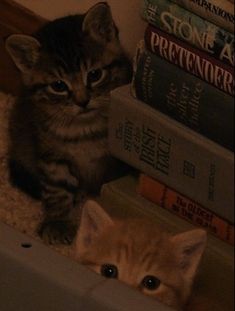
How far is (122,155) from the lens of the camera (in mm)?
1398

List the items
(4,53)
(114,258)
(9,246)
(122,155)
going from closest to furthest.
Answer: (9,246)
(114,258)
(122,155)
(4,53)

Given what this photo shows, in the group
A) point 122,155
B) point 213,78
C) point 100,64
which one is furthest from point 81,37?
point 213,78

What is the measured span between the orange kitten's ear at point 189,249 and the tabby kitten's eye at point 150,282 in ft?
0.17

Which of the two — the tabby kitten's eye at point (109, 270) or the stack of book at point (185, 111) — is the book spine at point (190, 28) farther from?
the tabby kitten's eye at point (109, 270)

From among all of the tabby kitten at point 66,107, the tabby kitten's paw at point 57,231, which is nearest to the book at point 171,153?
the tabby kitten at point 66,107

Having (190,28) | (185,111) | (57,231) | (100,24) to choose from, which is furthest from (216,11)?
(57,231)

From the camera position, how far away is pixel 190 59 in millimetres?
1222

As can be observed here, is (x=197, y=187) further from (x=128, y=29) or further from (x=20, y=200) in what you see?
(x=20, y=200)

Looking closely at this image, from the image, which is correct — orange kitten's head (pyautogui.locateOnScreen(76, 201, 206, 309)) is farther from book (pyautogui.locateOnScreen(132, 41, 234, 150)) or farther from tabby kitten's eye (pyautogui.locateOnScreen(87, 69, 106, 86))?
tabby kitten's eye (pyautogui.locateOnScreen(87, 69, 106, 86))

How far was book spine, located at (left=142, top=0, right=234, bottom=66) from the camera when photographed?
3.84ft

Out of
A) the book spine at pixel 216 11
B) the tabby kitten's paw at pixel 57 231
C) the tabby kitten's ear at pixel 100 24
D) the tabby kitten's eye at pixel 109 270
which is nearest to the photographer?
the book spine at pixel 216 11

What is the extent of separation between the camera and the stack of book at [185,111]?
3.89ft

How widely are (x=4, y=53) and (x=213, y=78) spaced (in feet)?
2.36

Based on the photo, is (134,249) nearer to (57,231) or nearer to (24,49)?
(57,231)
